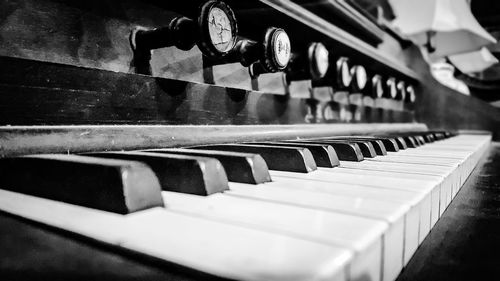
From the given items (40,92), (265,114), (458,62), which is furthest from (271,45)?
(458,62)

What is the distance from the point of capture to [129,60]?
101 centimetres

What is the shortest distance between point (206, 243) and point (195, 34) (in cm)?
71

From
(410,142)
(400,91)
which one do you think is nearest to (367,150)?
(410,142)

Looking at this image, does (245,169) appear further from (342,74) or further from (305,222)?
(342,74)

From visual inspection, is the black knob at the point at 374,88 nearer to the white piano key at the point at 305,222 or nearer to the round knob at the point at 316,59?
the round knob at the point at 316,59

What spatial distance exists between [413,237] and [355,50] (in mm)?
1488

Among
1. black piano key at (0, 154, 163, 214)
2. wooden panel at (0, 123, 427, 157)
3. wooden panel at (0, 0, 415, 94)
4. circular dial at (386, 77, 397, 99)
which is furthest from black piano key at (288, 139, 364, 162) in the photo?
circular dial at (386, 77, 397, 99)

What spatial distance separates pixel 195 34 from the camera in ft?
3.24

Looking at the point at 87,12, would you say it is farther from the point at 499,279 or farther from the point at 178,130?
the point at 499,279

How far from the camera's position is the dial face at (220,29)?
3.26 feet

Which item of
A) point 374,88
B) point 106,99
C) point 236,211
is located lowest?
point 236,211

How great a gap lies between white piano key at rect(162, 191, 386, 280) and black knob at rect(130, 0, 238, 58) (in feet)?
1.66

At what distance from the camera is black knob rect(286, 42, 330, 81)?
5.22ft

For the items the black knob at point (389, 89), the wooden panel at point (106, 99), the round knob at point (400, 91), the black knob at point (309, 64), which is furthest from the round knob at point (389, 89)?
the wooden panel at point (106, 99)
